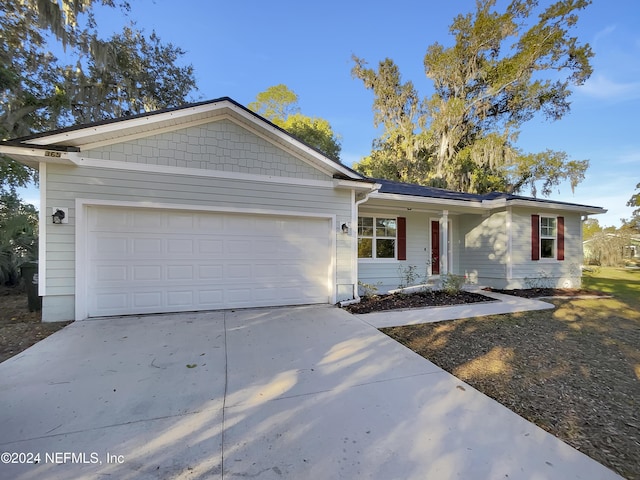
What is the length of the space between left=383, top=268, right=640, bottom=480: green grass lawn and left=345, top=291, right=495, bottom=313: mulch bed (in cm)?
123

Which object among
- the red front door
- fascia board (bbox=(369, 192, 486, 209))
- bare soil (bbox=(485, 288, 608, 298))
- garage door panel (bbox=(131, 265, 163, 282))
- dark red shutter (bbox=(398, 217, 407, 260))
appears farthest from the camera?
the red front door

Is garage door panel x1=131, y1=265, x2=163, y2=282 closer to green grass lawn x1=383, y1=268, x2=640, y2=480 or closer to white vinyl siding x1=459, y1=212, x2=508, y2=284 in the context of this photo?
green grass lawn x1=383, y1=268, x2=640, y2=480

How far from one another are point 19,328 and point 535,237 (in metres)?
13.3

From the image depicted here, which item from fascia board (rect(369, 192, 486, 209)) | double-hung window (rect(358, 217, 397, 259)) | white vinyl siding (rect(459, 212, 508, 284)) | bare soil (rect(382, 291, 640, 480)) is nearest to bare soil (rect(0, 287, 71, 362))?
bare soil (rect(382, 291, 640, 480))

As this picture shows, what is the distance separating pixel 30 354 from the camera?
3607 mm

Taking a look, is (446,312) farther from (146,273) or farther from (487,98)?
(487,98)

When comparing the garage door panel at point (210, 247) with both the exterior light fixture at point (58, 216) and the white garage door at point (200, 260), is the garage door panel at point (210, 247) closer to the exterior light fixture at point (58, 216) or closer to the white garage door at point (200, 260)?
the white garage door at point (200, 260)

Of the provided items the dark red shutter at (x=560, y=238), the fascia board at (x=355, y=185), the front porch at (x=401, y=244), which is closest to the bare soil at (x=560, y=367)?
the fascia board at (x=355, y=185)

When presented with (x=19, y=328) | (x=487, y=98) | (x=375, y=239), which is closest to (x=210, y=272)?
(x=19, y=328)

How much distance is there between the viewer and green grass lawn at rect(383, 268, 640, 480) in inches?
91.3

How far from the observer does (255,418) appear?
2.36 meters

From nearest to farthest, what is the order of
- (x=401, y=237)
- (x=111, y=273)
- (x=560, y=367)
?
(x=560, y=367), (x=111, y=273), (x=401, y=237)

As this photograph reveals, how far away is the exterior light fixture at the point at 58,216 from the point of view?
190 inches

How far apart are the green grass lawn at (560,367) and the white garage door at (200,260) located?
2.58 metres
